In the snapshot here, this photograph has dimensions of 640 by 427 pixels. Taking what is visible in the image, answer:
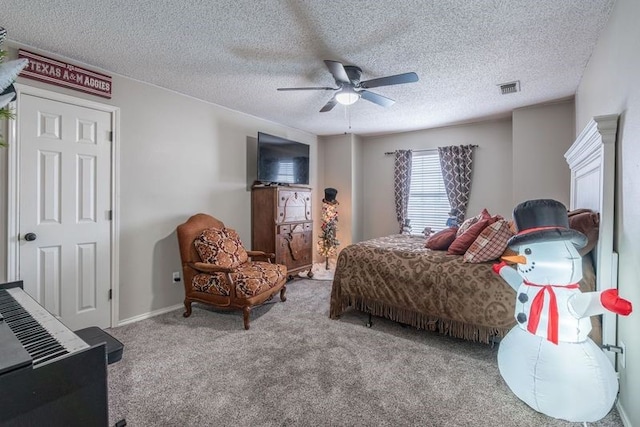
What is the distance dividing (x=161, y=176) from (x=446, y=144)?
4204 millimetres

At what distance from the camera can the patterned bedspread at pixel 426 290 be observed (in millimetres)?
2160

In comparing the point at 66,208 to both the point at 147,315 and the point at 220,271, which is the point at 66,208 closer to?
the point at 147,315

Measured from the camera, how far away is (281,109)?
3.85 meters

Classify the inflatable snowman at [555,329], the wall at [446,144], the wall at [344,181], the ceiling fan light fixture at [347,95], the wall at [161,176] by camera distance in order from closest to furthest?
the inflatable snowman at [555,329], the ceiling fan light fixture at [347,95], the wall at [161,176], the wall at [446,144], the wall at [344,181]

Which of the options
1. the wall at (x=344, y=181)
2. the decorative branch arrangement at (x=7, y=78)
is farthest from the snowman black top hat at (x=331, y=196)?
the decorative branch arrangement at (x=7, y=78)

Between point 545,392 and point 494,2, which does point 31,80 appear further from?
point 545,392

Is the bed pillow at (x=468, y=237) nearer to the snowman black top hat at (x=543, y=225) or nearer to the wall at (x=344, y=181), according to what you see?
the snowman black top hat at (x=543, y=225)

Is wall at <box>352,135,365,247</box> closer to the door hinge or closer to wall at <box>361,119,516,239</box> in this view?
wall at <box>361,119,516,239</box>

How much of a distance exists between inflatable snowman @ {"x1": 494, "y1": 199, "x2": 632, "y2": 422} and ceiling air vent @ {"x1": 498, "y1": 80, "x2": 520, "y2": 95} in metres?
1.98

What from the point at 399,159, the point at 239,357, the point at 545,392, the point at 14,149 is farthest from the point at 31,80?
the point at 399,159

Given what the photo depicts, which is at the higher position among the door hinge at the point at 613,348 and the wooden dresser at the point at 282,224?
the wooden dresser at the point at 282,224

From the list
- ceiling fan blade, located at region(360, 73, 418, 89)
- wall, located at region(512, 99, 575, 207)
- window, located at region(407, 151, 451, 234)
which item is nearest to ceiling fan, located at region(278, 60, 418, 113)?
ceiling fan blade, located at region(360, 73, 418, 89)

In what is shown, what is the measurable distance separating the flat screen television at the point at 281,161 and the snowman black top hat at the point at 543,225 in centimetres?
312

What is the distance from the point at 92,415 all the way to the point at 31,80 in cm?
289
